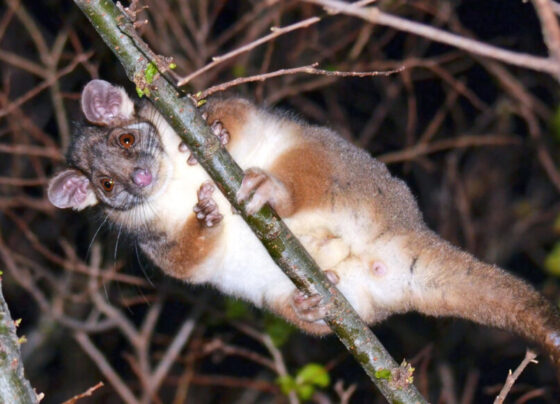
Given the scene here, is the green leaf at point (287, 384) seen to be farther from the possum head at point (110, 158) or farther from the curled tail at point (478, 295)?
the possum head at point (110, 158)

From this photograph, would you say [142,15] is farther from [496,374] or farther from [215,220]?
[496,374]

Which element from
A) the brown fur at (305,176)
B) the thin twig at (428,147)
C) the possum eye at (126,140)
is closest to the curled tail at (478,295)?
the brown fur at (305,176)

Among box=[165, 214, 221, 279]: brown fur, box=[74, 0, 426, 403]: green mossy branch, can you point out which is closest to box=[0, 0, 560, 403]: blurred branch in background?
box=[165, 214, 221, 279]: brown fur

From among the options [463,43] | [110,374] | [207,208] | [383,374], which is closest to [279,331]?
[110,374]

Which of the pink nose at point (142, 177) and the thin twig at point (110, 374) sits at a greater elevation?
the pink nose at point (142, 177)

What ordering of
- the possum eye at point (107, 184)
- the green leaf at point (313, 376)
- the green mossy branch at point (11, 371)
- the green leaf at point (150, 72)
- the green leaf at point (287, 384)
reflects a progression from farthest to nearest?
the green leaf at point (287, 384) → the green leaf at point (313, 376) → the possum eye at point (107, 184) → the green leaf at point (150, 72) → the green mossy branch at point (11, 371)

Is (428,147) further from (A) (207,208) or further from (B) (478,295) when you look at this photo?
(B) (478,295)

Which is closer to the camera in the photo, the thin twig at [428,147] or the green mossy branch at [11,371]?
the green mossy branch at [11,371]

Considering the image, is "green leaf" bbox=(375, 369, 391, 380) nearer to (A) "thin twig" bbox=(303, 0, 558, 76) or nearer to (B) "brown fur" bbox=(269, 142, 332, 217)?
(B) "brown fur" bbox=(269, 142, 332, 217)
